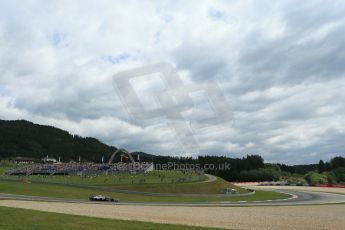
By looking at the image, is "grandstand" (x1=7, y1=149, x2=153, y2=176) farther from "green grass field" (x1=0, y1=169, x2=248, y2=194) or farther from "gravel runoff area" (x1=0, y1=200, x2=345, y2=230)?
"gravel runoff area" (x1=0, y1=200, x2=345, y2=230)

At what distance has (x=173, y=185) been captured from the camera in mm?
92875

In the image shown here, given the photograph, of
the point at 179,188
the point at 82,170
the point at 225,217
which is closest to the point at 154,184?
the point at 179,188

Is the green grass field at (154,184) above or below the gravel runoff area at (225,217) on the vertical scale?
above

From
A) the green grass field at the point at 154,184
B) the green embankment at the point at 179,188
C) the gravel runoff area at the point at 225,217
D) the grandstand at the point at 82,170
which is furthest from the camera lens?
the grandstand at the point at 82,170

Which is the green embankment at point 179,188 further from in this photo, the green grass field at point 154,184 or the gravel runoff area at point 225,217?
the gravel runoff area at point 225,217

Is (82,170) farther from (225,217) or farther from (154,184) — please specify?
(225,217)

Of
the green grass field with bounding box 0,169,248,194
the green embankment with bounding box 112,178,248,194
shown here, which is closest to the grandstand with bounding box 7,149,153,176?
the green grass field with bounding box 0,169,248,194

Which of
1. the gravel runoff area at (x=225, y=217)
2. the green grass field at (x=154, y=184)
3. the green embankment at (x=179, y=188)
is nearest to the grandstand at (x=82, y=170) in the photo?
the green grass field at (x=154, y=184)

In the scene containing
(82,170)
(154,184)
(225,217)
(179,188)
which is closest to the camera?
(225,217)

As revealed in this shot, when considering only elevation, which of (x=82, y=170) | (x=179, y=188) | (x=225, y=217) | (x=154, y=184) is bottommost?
(x=225, y=217)

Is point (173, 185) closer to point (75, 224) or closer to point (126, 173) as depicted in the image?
point (126, 173)

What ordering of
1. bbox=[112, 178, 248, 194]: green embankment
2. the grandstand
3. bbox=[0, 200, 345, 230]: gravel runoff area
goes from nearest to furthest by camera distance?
bbox=[0, 200, 345, 230]: gravel runoff area
bbox=[112, 178, 248, 194]: green embankment
the grandstand

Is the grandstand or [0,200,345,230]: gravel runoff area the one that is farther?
the grandstand

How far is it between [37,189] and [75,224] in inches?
2308
